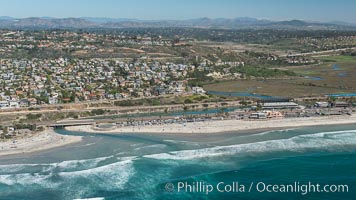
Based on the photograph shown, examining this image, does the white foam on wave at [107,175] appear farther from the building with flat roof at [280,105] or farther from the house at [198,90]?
the house at [198,90]

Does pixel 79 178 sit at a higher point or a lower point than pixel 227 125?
lower

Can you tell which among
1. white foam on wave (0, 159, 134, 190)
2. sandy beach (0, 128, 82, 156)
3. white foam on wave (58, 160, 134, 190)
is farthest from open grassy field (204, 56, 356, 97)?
white foam on wave (0, 159, 134, 190)

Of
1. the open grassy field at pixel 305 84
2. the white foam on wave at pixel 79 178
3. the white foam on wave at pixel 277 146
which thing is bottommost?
the white foam on wave at pixel 79 178

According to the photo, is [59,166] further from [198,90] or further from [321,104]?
[198,90]

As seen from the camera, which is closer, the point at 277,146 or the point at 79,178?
the point at 79,178

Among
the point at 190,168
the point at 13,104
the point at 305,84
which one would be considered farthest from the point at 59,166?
the point at 305,84

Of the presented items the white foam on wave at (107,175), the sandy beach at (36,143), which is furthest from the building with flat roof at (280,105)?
the white foam on wave at (107,175)
